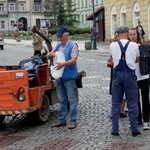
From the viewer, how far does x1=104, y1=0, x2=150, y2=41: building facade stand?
1470 inches

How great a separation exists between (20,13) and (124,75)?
10628cm

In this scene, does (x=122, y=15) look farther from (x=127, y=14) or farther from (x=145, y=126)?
(x=145, y=126)

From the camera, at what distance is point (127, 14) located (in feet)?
135

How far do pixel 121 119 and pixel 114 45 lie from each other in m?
2.07

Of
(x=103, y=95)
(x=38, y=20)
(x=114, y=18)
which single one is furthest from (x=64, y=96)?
(x=38, y=20)

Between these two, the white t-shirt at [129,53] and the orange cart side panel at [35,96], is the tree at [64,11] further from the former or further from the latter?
the white t-shirt at [129,53]

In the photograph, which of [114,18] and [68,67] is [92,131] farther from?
[114,18]

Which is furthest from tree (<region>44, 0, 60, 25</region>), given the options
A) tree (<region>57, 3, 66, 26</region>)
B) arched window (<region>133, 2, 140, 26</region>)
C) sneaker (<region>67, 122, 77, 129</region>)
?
sneaker (<region>67, 122, 77, 129</region>)

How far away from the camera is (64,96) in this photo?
31.3 ft

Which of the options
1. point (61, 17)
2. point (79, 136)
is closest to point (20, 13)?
point (61, 17)

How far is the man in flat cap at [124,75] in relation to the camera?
8344 millimetres

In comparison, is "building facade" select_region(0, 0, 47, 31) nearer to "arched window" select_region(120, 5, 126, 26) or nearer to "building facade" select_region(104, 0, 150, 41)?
"building facade" select_region(104, 0, 150, 41)

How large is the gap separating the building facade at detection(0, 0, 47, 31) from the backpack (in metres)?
102

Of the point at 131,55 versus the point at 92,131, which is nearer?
the point at 131,55
